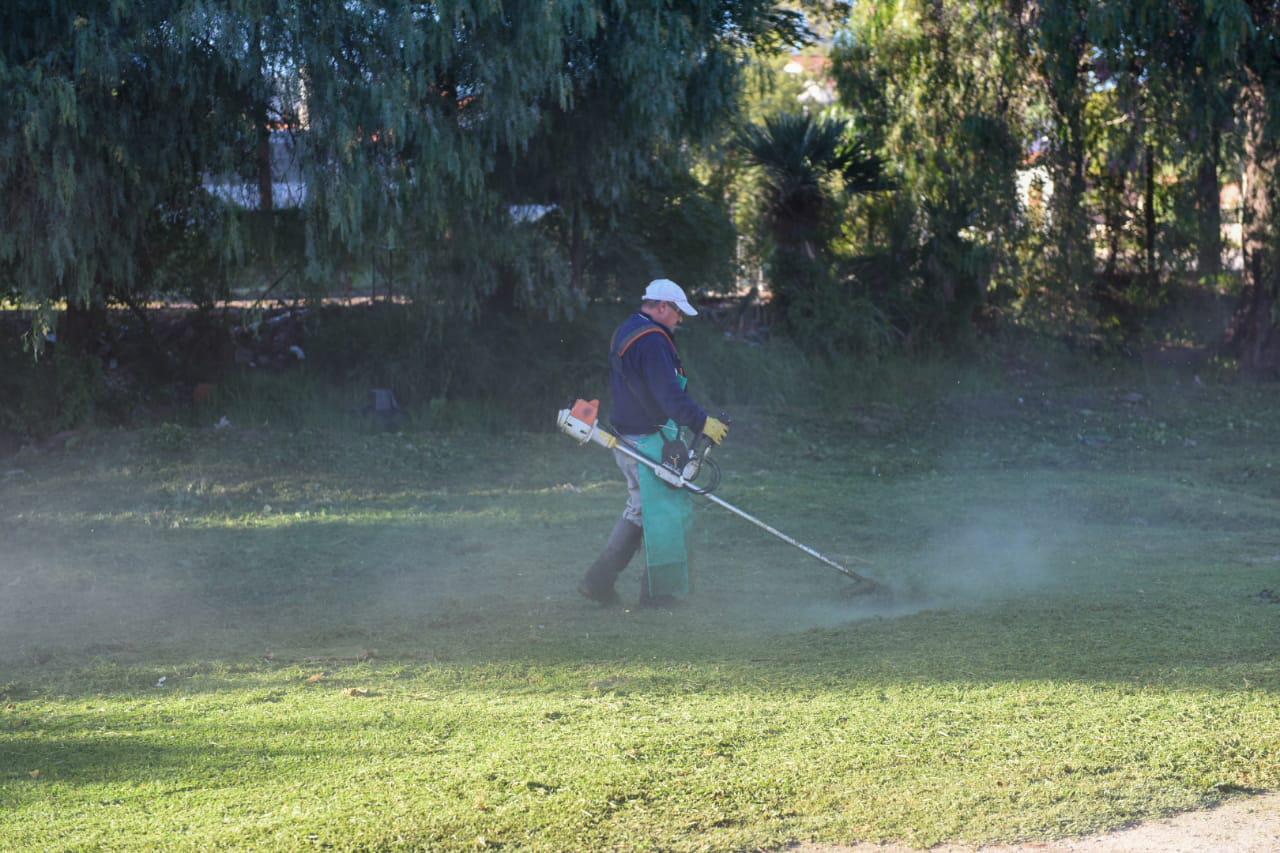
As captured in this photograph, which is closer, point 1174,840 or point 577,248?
point 1174,840

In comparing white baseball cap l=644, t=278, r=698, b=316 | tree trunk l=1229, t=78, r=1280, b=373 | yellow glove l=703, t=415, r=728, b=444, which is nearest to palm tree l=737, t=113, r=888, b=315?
tree trunk l=1229, t=78, r=1280, b=373

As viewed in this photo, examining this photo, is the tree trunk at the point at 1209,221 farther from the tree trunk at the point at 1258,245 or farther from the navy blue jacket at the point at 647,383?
the navy blue jacket at the point at 647,383

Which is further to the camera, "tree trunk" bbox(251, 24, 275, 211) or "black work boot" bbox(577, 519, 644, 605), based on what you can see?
"tree trunk" bbox(251, 24, 275, 211)

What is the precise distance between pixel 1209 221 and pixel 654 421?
15.6m

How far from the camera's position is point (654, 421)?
7.86 m

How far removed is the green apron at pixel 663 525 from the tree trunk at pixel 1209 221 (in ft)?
45.3

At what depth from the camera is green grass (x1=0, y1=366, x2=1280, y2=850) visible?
4.62 metres

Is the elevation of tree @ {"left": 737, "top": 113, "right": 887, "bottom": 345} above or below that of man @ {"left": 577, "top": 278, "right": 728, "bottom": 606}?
above

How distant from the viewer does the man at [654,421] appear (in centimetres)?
766

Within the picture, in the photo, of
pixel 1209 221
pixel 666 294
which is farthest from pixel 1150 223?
pixel 666 294

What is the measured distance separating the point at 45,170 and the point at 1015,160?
12.7 metres

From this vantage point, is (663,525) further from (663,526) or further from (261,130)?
(261,130)

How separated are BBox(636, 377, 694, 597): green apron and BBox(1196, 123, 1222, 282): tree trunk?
543 inches

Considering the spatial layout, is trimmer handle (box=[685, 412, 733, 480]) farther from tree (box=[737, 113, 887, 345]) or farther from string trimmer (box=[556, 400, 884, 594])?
tree (box=[737, 113, 887, 345])
